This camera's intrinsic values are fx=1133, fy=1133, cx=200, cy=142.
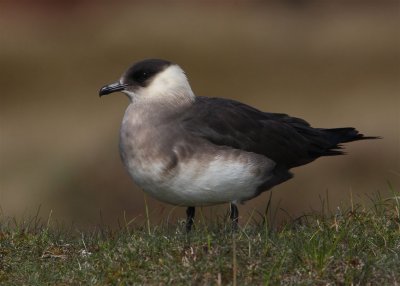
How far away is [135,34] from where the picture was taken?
1980 cm

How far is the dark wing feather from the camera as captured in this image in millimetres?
7301

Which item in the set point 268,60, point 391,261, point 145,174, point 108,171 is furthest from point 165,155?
point 268,60

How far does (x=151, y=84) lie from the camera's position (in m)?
7.57

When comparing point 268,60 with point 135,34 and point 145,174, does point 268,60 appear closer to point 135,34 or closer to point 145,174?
point 135,34

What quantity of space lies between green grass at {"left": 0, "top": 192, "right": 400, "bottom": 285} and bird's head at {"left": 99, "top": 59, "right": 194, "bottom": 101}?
950 mm

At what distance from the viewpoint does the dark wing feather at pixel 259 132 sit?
7.30m

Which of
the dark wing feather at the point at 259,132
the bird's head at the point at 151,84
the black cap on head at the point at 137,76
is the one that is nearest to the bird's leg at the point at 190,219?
the dark wing feather at the point at 259,132

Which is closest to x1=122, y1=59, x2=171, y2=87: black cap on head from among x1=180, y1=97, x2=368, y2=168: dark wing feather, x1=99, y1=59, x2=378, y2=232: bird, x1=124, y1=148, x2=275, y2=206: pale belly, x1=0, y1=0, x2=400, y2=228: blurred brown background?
x1=99, y1=59, x2=378, y2=232: bird

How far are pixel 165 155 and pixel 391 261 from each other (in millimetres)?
1606

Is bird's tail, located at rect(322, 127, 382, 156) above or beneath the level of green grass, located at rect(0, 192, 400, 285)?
above

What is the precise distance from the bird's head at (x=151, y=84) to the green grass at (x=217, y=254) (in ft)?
3.12

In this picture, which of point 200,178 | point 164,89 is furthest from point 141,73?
point 200,178

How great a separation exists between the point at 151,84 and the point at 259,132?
790mm

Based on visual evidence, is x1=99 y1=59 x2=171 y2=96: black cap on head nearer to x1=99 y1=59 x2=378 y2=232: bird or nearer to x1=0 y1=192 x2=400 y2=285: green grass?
x1=99 y1=59 x2=378 y2=232: bird
